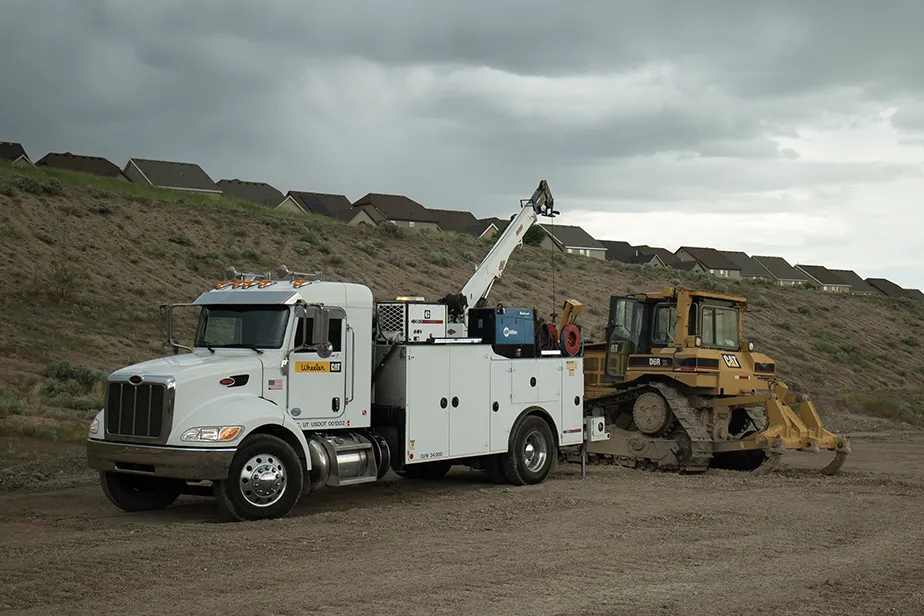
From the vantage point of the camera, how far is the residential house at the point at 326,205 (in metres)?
89.0

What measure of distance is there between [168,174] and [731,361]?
68669 mm

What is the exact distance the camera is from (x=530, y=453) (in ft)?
56.4

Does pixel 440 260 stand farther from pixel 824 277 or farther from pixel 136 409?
pixel 824 277

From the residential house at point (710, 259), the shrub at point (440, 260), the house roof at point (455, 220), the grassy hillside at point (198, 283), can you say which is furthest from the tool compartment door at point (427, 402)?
the residential house at point (710, 259)

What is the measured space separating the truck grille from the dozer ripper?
28.2 ft

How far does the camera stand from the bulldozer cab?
65.0ft

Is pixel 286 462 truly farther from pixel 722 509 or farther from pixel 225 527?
pixel 722 509

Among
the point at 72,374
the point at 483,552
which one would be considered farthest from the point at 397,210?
the point at 483,552

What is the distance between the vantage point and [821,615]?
27.5 ft

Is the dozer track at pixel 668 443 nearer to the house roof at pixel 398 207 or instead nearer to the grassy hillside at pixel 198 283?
the grassy hillside at pixel 198 283

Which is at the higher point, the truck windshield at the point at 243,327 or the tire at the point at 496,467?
the truck windshield at the point at 243,327

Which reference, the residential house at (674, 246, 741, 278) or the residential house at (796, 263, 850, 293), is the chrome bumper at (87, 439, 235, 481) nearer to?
the residential house at (674, 246, 741, 278)

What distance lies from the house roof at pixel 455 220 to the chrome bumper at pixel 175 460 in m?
82.5

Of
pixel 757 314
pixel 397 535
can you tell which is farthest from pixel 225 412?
pixel 757 314
